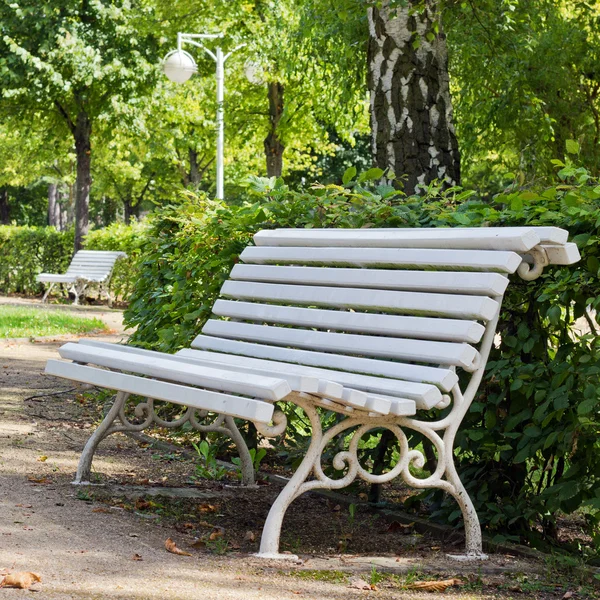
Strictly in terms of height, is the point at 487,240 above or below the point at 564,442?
above

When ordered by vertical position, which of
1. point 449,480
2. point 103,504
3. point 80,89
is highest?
point 80,89

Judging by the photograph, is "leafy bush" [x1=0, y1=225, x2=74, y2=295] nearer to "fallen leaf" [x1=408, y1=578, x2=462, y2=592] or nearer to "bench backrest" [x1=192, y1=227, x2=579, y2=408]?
"bench backrest" [x1=192, y1=227, x2=579, y2=408]

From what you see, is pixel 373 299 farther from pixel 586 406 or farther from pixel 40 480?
pixel 40 480

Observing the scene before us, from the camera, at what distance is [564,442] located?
360cm

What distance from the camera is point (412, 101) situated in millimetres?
6504

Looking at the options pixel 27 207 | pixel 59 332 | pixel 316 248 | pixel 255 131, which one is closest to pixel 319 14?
pixel 59 332

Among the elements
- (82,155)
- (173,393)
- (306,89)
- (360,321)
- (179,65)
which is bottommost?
(173,393)

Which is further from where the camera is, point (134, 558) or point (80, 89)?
point (80, 89)

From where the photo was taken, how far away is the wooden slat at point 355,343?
3.46 metres

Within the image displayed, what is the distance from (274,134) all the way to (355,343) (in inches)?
766

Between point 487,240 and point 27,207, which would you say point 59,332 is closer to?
point 487,240

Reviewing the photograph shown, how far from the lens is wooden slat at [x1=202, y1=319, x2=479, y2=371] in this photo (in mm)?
3459

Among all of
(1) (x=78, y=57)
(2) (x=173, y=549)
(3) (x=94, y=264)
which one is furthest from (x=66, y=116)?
(2) (x=173, y=549)

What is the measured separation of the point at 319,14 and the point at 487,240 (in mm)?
7026
